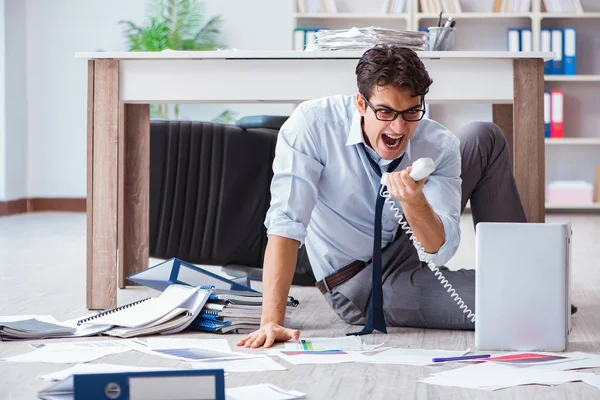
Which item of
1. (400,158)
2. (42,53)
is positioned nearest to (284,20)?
(42,53)

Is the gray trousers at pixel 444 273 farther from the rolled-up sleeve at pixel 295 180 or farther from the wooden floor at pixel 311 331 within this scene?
the rolled-up sleeve at pixel 295 180

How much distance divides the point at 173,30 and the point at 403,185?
488 cm

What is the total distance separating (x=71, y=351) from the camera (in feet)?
5.89

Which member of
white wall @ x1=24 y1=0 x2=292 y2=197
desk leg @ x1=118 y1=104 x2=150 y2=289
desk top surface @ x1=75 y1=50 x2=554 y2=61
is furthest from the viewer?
white wall @ x1=24 y1=0 x2=292 y2=197

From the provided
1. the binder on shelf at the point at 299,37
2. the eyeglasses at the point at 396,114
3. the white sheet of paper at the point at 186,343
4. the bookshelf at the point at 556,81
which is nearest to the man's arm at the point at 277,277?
A: the white sheet of paper at the point at 186,343

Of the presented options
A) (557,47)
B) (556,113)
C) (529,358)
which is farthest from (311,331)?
(557,47)

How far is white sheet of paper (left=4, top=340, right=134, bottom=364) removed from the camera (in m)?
1.73

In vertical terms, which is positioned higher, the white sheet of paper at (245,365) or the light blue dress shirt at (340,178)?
the light blue dress shirt at (340,178)

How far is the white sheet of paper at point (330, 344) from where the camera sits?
1850mm

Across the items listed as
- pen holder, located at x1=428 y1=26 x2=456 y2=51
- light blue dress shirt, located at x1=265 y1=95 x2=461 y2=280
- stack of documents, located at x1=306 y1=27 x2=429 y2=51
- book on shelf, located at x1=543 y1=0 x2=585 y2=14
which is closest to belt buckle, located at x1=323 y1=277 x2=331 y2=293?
light blue dress shirt, located at x1=265 y1=95 x2=461 y2=280

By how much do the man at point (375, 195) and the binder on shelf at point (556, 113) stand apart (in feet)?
13.2

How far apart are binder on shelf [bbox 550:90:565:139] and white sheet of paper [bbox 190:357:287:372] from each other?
4.90m

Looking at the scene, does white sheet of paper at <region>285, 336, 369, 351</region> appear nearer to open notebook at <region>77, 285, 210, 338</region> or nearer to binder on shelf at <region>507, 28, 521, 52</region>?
open notebook at <region>77, 285, 210, 338</region>

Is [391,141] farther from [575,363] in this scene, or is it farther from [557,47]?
[557,47]
